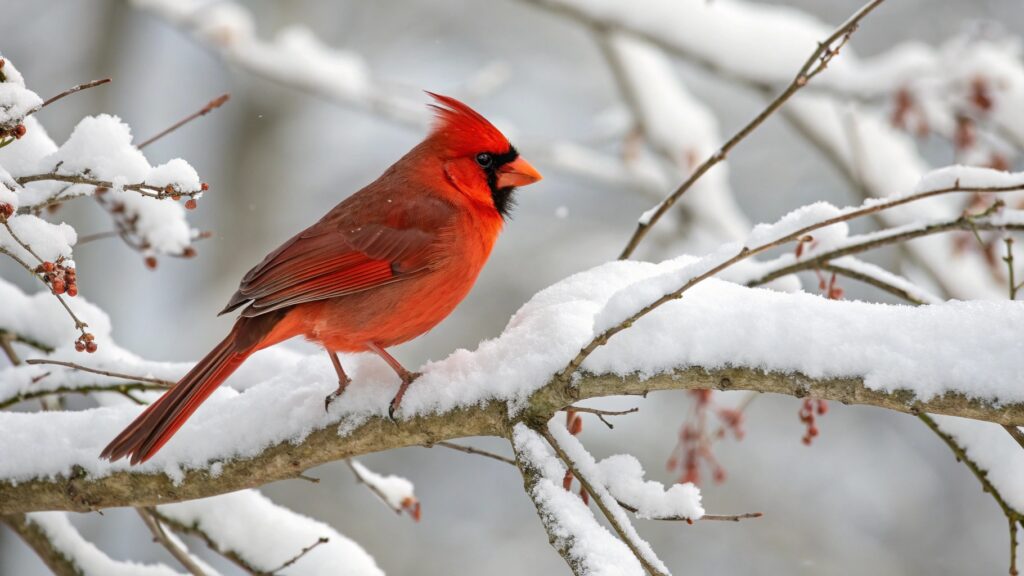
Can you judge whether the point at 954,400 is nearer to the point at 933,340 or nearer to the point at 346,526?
the point at 933,340

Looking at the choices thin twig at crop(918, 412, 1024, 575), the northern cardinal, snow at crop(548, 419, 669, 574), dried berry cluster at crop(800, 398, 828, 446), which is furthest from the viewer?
the northern cardinal

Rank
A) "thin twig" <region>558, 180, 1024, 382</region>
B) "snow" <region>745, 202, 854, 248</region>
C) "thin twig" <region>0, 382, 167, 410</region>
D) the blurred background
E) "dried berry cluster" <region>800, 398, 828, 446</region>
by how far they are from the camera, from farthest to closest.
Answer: the blurred background, "dried berry cluster" <region>800, 398, 828, 446</region>, "thin twig" <region>0, 382, 167, 410</region>, "snow" <region>745, 202, 854, 248</region>, "thin twig" <region>558, 180, 1024, 382</region>

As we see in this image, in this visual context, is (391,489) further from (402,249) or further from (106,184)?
(106,184)

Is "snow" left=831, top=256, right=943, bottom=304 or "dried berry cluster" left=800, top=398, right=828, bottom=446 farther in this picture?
"dried berry cluster" left=800, top=398, right=828, bottom=446

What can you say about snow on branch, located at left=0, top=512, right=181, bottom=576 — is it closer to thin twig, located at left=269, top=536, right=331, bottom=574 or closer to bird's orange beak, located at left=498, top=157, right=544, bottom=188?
thin twig, located at left=269, top=536, right=331, bottom=574

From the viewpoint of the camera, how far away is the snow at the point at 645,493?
5.13ft

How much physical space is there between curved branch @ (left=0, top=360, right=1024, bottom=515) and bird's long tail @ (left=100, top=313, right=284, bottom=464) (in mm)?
85

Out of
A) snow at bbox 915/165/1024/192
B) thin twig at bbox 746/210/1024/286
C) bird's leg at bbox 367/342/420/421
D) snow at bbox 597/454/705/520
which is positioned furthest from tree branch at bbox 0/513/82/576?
snow at bbox 915/165/1024/192

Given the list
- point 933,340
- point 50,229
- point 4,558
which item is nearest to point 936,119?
point 933,340

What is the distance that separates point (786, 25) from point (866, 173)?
2.18ft

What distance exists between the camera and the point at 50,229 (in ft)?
5.09

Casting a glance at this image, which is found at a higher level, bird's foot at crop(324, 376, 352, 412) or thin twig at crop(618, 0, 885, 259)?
thin twig at crop(618, 0, 885, 259)

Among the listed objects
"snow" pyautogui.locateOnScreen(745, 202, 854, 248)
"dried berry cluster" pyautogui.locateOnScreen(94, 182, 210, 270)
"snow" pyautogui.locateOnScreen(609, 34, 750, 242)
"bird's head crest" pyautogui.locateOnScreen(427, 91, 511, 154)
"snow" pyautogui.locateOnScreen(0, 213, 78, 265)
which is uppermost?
"snow" pyautogui.locateOnScreen(609, 34, 750, 242)

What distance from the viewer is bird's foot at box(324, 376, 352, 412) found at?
1.88 m
